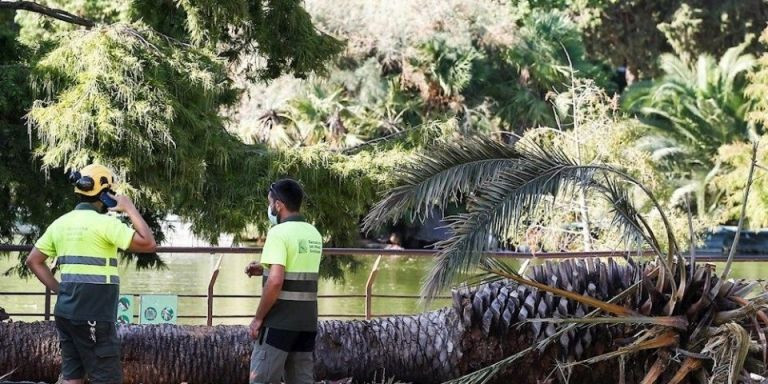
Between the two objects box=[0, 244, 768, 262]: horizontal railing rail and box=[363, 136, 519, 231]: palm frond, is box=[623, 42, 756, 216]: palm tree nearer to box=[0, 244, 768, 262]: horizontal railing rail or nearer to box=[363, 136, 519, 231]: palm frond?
box=[0, 244, 768, 262]: horizontal railing rail

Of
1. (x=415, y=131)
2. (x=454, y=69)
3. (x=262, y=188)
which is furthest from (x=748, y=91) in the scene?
(x=262, y=188)

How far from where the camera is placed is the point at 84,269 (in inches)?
256

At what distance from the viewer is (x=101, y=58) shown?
434 inches

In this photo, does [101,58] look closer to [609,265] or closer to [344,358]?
[344,358]

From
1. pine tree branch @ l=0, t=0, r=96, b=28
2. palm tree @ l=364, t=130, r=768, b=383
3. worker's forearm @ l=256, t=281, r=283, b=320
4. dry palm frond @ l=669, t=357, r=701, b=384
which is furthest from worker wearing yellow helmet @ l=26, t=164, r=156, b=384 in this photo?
pine tree branch @ l=0, t=0, r=96, b=28

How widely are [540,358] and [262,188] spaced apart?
17.5 feet

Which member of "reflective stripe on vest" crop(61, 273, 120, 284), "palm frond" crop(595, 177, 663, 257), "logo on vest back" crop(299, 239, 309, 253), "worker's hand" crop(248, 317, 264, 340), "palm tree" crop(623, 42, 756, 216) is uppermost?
"palm tree" crop(623, 42, 756, 216)

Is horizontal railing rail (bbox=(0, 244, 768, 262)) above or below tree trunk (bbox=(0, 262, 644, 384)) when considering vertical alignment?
above

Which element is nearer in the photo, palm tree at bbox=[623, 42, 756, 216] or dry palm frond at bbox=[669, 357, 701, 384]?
dry palm frond at bbox=[669, 357, 701, 384]

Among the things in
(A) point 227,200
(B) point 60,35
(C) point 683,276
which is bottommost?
(C) point 683,276

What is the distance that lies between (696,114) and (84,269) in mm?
35828

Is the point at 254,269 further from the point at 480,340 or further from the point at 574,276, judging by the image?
the point at 574,276

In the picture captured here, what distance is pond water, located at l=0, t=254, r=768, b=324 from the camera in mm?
18594

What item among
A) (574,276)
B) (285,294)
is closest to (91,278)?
(285,294)
